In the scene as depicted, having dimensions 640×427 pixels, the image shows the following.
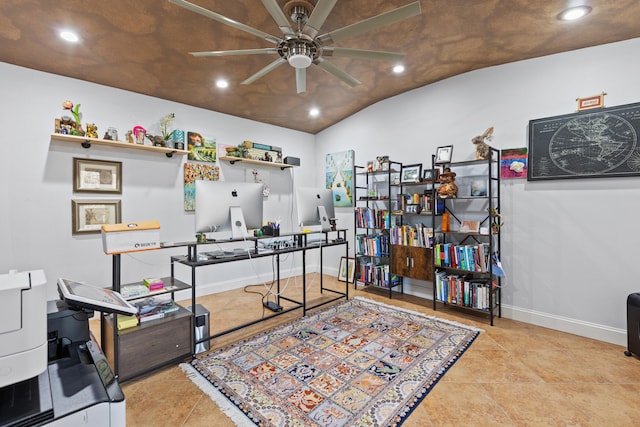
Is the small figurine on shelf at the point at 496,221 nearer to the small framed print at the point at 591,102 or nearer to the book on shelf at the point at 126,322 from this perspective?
the small framed print at the point at 591,102

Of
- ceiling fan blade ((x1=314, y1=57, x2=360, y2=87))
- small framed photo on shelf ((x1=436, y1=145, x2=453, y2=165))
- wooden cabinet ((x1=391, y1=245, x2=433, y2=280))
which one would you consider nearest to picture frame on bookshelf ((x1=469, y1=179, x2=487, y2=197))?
small framed photo on shelf ((x1=436, y1=145, x2=453, y2=165))

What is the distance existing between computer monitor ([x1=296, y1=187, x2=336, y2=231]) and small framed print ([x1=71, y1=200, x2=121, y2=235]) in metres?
2.10

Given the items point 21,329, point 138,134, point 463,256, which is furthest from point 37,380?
point 463,256

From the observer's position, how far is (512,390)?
2.04 m

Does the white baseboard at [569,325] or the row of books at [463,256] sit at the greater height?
the row of books at [463,256]

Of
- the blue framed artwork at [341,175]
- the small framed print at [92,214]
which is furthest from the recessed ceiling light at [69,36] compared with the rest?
the blue framed artwork at [341,175]

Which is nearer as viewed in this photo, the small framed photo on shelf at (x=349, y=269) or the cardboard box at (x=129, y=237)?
the cardboard box at (x=129, y=237)

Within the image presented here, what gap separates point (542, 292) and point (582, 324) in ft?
1.32

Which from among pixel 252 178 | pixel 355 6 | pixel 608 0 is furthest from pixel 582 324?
pixel 252 178

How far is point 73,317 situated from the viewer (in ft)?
4.15

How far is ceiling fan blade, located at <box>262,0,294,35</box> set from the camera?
171 centimetres

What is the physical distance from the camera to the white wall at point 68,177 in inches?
110

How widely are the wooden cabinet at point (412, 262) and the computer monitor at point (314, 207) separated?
1.08 m

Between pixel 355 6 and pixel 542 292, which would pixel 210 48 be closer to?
pixel 355 6
